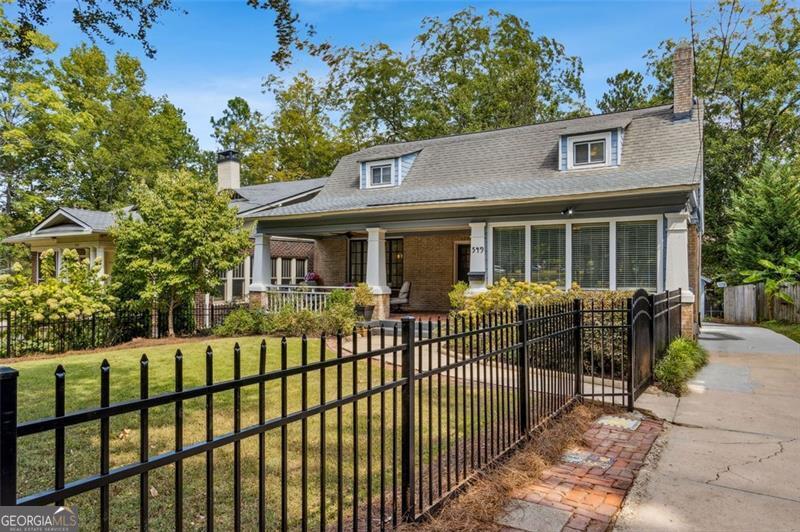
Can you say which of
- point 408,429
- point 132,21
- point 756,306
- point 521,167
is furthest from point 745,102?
point 132,21

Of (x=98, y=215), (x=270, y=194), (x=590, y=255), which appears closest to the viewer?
(x=590, y=255)

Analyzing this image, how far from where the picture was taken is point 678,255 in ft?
33.7

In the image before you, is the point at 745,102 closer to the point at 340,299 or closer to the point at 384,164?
the point at 384,164

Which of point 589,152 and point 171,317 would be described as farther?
point 589,152

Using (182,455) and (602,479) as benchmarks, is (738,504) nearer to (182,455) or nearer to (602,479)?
(602,479)

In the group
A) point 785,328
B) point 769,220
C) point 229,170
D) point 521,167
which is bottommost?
point 785,328

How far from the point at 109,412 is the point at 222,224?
486 inches

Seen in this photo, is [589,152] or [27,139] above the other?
[27,139]

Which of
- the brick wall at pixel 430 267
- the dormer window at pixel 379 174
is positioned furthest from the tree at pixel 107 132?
the brick wall at pixel 430 267

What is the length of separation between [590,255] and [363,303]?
6.15 metres

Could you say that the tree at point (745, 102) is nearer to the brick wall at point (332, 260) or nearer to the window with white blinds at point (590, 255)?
the window with white blinds at point (590, 255)

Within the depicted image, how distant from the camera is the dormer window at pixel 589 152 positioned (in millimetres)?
13359

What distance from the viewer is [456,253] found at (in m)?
17.4

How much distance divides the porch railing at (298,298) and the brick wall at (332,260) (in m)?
4.45
